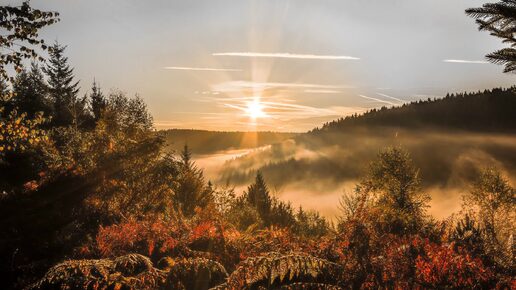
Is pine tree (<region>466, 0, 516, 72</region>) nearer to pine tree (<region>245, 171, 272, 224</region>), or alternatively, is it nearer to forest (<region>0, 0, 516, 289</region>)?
forest (<region>0, 0, 516, 289</region>)

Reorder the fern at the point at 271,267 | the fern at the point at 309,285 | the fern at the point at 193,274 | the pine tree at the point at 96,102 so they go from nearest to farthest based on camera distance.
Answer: the fern at the point at 271,267, the fern at the point at 309,285, the fern at the point at 193,274, the pine tree at the point at 96,102

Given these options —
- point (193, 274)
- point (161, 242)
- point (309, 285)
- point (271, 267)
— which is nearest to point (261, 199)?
point (161, 242)

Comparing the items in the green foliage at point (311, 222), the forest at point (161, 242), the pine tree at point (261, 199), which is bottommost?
the green foliage at point (311, 222)

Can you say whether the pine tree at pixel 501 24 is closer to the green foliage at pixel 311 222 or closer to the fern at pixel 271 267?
the fern at pixel 271 267

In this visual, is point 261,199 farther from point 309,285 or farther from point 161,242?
point 309,285

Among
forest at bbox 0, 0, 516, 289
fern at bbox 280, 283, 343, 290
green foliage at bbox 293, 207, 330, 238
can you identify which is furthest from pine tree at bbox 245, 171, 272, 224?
fern at bbox 280, 283, 343, 290

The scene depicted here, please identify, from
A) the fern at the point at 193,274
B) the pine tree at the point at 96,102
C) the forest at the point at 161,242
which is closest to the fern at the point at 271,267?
the forest at the point at 161,242

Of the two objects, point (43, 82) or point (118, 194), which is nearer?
point (118, 194)

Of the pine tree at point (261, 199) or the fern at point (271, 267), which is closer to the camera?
the fern at point (271, 267)

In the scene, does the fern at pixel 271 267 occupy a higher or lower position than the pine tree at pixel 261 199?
higher

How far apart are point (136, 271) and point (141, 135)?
78.0 ft

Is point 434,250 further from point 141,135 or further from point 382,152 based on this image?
point 382,152

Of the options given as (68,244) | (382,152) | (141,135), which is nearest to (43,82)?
(141,135)

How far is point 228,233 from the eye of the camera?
8.92m
